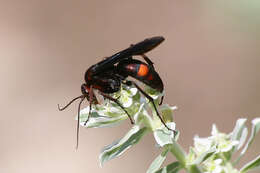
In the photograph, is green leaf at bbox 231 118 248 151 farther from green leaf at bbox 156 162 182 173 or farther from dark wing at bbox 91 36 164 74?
dark wing at bbox 91 36 164 74

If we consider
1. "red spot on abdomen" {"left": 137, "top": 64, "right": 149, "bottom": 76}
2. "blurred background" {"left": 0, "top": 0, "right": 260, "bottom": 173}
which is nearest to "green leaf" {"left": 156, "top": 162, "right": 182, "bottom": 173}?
"red spot on abdomen" {"left": 137, "top": 64, "right": 149, "bottom": 76}

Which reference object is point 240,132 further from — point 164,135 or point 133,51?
point 133,51

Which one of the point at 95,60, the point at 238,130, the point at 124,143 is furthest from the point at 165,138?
the point at 95,60

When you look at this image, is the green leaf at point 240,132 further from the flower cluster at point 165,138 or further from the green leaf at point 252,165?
the green leaf at point 252,165

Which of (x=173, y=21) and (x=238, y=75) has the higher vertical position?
(x=173, y=21)

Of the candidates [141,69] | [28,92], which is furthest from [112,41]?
[141,69]

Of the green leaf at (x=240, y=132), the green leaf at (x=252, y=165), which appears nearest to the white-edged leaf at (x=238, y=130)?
the green leaf at (x=240, y=132)

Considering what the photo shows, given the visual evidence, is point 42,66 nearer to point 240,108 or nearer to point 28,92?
point 28,92
